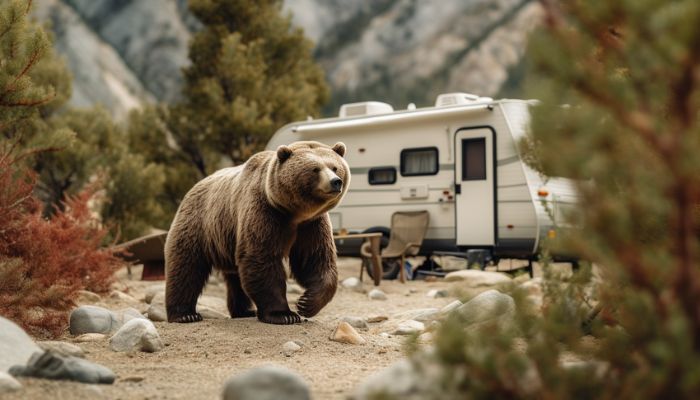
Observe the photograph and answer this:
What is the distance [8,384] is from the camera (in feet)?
12.1

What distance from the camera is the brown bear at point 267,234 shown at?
20.2 feet

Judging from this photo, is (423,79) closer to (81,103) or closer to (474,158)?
(81,103)

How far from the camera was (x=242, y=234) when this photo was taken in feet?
20.6

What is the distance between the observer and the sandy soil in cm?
394

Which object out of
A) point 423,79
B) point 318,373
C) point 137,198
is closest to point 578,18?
point 318,373

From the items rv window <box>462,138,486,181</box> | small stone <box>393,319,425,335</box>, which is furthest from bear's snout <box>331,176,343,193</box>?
rv window <box>462,138,486,181</box>

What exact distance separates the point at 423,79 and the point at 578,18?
4078 cm

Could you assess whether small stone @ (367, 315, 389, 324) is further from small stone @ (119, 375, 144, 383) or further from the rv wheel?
the rv wheel

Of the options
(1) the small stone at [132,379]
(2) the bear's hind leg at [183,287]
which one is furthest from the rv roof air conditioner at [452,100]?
(1) the small stone at [132,379]

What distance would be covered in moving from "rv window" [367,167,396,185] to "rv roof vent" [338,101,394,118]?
1026mm

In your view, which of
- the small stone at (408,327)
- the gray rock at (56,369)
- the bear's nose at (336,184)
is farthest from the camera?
the small stone at (408,327)

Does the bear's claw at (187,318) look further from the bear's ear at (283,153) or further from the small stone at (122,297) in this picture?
the small stone at (122,297)

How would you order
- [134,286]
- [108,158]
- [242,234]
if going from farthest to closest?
[108,158], [134,286], [242,234]

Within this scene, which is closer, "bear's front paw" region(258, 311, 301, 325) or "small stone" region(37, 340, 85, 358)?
"small stone" region(37, 340, 85, 358)
